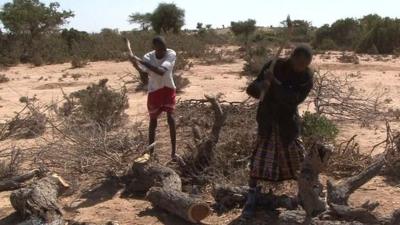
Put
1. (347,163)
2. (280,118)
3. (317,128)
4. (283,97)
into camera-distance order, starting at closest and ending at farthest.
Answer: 1. (283,97)
2. (280,118)
3. (347,163)
4. (317,128)

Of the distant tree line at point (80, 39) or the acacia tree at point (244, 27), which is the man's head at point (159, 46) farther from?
the acacia tree at point (244, 27)

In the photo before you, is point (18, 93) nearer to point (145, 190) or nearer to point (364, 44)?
point (145, 190)

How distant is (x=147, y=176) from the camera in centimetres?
513

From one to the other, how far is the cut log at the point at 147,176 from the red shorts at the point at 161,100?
0.73 meters

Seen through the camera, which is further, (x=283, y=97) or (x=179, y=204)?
(x=179, y=204)

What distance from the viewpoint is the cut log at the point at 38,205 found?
Answer: 4.33 meters

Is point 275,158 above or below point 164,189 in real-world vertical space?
above

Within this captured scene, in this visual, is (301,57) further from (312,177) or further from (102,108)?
(102,108)

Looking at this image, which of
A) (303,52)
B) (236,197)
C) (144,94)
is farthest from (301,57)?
(144,94)

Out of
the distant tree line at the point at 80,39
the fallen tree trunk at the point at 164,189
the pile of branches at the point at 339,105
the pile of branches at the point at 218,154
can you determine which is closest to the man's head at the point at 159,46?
the pile of branches at the point at 218,154

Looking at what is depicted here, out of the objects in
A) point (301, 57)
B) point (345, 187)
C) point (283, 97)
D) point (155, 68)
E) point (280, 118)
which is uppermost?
point (301, 57)

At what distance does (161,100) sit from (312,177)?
228cm

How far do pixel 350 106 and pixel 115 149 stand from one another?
327 cm

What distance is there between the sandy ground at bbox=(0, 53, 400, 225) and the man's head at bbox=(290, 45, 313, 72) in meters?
1.35
